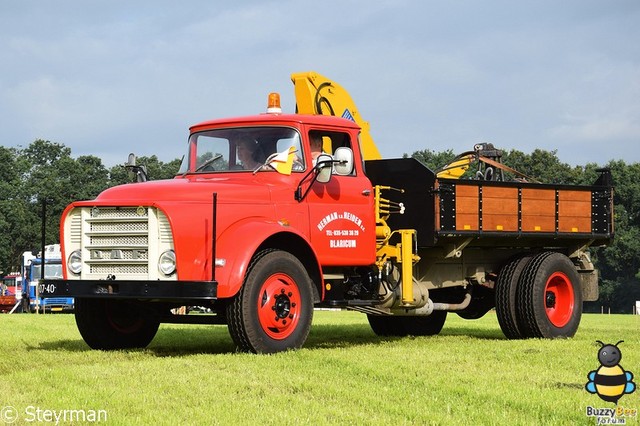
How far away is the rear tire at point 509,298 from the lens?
47.5 feet

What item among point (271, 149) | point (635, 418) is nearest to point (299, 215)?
point (271, 149)

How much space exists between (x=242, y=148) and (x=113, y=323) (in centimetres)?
252

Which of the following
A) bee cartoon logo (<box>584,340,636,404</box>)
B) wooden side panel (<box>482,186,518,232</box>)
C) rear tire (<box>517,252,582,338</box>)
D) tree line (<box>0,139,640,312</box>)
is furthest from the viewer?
tree line (<box>0,139,640,312</box>)

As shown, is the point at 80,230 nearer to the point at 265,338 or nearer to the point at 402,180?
the point at 265,338

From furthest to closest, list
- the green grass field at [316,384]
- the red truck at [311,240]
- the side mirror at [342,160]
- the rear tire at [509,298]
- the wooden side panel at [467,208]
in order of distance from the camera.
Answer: the rear tire at [509,298], the wooden side panel at [467,208], the side mirror at [342,160], the red truck at [311,240], the green grass field at [316,384]

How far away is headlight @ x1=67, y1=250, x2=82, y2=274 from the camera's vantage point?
1138 cm

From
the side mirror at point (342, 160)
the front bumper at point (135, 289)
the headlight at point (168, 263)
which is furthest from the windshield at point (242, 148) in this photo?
the front bumper at point (135, 289)

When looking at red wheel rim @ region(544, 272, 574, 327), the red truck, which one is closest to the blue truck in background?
the red truck

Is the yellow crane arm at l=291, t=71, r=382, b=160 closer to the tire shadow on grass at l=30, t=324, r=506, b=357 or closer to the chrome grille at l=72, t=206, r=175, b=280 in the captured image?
the tire shadow on grass at l=30, t=324, r=506, b=357

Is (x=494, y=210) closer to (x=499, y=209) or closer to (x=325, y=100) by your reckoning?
(x=499, y=209)

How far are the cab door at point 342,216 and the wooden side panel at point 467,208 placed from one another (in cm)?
148

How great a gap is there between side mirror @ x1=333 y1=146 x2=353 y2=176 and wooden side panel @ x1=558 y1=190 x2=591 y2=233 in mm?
4050

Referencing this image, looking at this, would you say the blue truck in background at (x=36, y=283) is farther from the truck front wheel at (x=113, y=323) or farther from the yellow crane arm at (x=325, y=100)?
the truck front wheel at (x=113, y=323)

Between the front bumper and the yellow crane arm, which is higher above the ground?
the yellow crane arm
